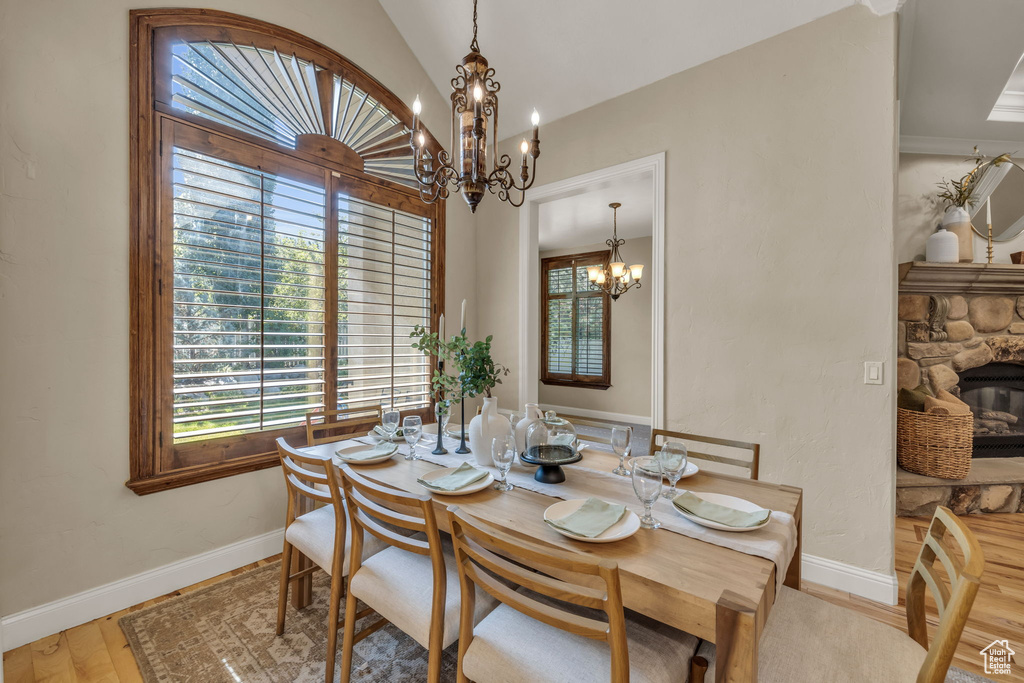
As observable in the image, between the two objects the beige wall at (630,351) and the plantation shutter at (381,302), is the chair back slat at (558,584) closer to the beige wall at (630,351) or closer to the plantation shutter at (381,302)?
the plantation shutter at (381,302)

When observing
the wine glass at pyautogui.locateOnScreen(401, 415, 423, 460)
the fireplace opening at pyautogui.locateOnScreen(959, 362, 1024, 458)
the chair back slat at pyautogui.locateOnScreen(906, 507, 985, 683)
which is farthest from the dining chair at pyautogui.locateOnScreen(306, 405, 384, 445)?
the fireplace opening at pyautogui.locateOnScreen(959, 362, 1024, 458)

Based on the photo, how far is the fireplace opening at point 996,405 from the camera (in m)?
3.27

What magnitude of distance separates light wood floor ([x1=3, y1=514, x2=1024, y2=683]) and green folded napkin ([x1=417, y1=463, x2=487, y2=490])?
1.32 metres

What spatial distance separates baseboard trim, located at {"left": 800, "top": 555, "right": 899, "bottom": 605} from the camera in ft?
6.56

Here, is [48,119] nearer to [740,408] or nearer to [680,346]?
[680,346]

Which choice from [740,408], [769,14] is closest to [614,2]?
[769,14]

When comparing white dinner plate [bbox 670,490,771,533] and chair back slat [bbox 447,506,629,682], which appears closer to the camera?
chair back slat [bbox 447,506,629,682]

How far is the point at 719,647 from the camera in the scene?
33.3 inches

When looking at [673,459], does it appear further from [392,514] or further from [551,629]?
[392,514]

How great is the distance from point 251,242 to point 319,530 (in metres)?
1.59

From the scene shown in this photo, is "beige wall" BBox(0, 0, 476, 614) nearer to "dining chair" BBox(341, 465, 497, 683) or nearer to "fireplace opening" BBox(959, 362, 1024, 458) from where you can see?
"dining chair" BBox(341, 465, 497, 683)

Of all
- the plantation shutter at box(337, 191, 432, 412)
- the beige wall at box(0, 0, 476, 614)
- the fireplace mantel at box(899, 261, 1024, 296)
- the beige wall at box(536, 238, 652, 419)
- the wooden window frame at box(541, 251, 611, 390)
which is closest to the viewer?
the beige wall at box(0, 0, 476, 614)

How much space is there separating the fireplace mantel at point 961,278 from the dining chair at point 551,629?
10.9ft

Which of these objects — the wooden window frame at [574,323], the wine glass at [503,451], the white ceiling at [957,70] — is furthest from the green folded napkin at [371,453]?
the wooden window frame at [574,323]
